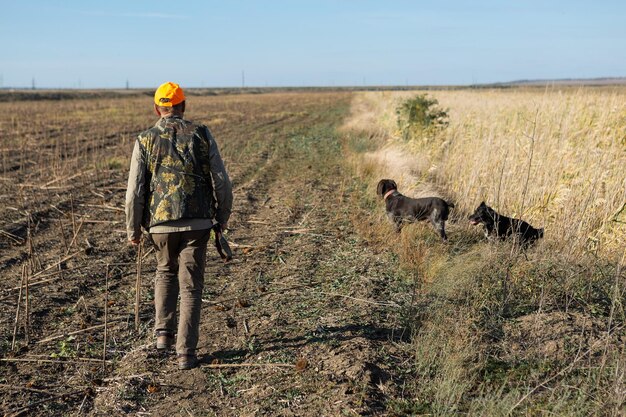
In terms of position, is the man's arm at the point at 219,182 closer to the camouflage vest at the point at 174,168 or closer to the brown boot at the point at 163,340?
the camouflage vest at the point at 174,168

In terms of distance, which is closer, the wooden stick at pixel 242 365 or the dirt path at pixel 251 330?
the dirt path at pixel 251 330

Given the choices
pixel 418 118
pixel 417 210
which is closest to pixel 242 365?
pixel 417 210

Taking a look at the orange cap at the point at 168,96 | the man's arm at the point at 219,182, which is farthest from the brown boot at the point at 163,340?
the orange cap at the point at 168,96

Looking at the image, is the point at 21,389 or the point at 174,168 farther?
the point at 174,168

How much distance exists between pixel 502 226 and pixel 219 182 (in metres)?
3.95

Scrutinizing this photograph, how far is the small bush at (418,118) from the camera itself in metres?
14.9

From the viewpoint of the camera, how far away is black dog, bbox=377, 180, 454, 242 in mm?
7738

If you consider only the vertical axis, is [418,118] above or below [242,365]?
above

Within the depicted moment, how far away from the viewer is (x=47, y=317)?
5.43m

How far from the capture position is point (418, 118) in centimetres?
1544

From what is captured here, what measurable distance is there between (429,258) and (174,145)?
11.5ft

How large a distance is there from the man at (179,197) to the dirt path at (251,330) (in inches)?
18.6

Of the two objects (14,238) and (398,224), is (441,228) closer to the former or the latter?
(398,224)

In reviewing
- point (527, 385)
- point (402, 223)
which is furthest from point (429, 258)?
point (527, 385)
